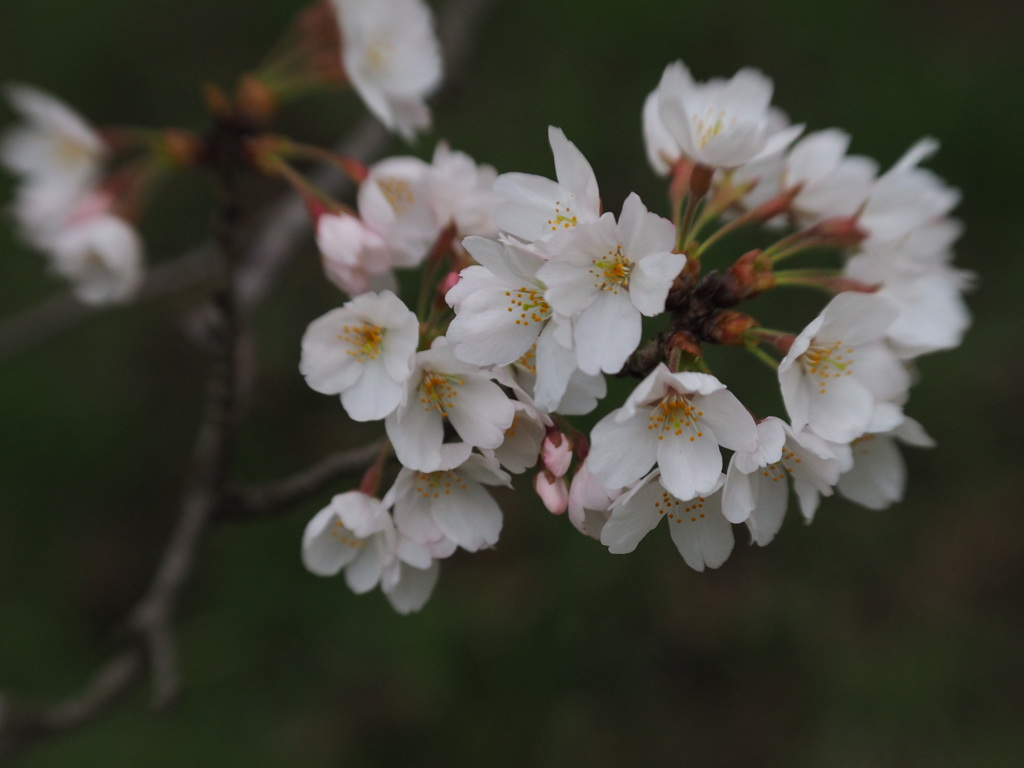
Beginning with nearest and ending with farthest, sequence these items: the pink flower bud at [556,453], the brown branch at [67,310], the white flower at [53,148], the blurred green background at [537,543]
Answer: the pink flower bud at [556,453] → the white flower at [53,148] → the brown branch at [67,310] → the blurred green background at [537,543]

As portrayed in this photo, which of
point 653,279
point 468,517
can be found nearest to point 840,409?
point 653,279

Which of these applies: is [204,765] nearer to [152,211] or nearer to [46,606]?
[46,606]

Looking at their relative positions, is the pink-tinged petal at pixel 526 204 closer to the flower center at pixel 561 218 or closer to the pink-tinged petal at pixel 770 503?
the flower center at pixel 561 218

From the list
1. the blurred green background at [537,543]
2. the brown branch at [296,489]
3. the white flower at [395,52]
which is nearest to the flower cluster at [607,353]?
the brown branch at [296,489]

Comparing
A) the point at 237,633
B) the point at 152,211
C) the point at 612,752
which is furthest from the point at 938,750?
the point at 152,211

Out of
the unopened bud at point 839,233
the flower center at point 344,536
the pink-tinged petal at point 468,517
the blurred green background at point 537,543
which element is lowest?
the blurred green background at point 537,543

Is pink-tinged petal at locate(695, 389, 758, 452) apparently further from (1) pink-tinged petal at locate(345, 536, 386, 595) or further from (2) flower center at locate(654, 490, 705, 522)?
(1) pink-tinged petal at locate(345, 536, 386, 595)

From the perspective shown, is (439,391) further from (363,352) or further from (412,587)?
(412,587)
